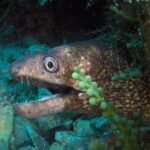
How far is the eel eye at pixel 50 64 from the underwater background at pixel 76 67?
0.61 ft

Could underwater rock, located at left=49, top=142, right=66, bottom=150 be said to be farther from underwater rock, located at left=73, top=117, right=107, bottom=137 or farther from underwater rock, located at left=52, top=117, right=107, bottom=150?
underwater rock, located at left=73, top=117, right=107, bottom=137

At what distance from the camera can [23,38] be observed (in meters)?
5.91

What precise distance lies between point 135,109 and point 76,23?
2.91 metres

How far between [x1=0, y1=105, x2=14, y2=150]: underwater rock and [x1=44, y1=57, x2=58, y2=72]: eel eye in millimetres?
1375

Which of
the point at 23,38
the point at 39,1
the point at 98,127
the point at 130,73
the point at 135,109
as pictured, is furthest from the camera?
the point at 23,38

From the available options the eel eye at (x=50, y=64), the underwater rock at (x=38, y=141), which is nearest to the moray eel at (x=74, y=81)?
the eel eye at (x=50, y=64)

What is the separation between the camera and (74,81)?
9.51 ft

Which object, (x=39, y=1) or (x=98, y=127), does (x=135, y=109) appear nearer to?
(x=98, y=127)

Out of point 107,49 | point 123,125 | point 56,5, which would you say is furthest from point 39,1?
point 123,125

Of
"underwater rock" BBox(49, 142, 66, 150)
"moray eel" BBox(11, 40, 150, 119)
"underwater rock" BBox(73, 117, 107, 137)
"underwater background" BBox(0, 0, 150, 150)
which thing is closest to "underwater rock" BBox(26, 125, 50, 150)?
"underwater background" BBox(0, 0, 150, 150)

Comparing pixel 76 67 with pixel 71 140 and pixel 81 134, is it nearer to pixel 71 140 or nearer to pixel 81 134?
pixel 71 140

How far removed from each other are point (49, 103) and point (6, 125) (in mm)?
1332

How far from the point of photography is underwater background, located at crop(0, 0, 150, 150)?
2.57m

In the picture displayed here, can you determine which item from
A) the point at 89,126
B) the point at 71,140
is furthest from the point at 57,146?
the point at 89,126
